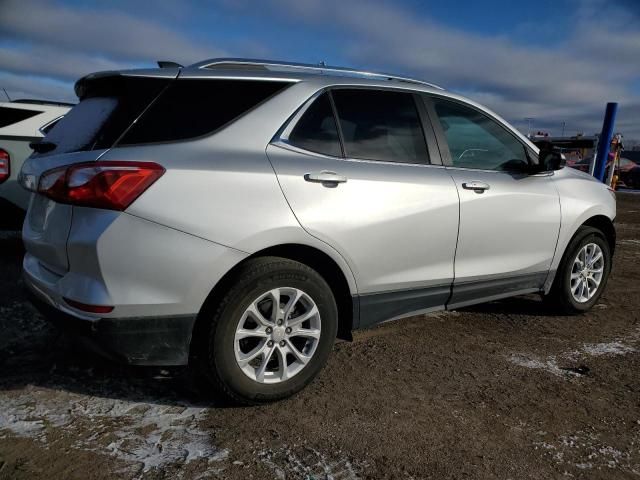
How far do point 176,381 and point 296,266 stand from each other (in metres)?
1.02

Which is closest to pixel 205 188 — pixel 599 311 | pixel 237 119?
pixel 237 119

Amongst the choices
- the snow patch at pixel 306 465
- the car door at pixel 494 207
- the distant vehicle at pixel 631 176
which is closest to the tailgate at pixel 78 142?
the snow patch at pixel 306 465

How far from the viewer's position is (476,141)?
376 centimetres

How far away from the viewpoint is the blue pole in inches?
465

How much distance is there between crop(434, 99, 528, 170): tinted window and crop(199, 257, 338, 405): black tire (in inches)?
54.7

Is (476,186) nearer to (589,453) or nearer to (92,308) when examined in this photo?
(589,453)

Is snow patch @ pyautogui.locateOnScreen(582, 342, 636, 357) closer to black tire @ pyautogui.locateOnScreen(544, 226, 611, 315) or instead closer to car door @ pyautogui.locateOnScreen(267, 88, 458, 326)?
black tire @ pyautogui.locateOnScreen(544, 226, 611, 315)

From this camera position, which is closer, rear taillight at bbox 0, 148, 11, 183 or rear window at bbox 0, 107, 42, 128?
rear taillight at bbox 0, 148, 11, 183

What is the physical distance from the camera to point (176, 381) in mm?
3021

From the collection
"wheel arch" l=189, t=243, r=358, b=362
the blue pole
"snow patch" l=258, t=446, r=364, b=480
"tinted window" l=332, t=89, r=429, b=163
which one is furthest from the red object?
the blue pole

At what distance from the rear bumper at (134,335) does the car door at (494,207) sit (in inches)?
73.0

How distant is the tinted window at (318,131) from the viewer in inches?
112

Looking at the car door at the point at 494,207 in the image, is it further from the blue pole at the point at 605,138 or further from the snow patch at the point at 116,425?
the blue pole at the point at 605,138

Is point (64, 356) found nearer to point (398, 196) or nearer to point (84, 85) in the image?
point (84, 85)
